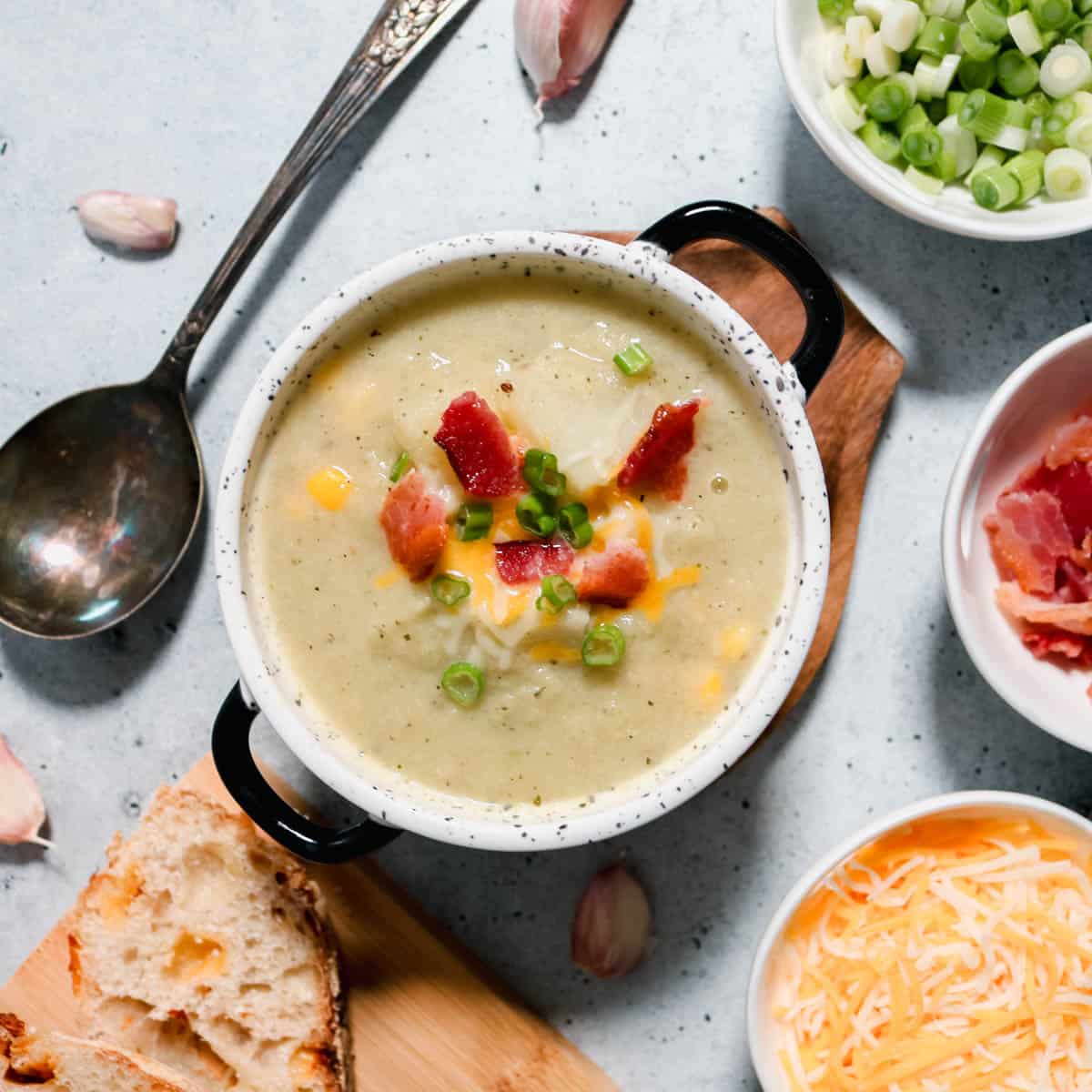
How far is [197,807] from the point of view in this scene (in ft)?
7.75

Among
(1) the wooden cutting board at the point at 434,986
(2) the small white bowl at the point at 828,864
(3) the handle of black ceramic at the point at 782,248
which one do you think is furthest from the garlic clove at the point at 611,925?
(3) the handle of black ceramic at the point at 782,248

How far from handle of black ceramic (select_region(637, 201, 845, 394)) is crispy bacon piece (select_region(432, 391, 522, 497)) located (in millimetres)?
375

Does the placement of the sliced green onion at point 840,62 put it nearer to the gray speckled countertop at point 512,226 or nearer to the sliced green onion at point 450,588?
the gray speckled countertop at point 512,226

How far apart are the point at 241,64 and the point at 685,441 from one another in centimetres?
121

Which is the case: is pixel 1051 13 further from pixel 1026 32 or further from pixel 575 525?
pixel 575 525

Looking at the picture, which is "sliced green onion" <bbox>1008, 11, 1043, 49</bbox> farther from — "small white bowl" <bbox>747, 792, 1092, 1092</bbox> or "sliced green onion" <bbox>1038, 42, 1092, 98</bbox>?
"small white bowl" <bbox>747, 792, 1092, 1092</bbox>

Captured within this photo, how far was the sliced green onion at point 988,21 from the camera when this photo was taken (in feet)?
7.45

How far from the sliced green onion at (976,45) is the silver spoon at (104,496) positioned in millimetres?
898

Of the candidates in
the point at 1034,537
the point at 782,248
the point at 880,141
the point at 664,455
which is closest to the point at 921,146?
the point at 880,141

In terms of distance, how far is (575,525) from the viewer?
1892 millimetres

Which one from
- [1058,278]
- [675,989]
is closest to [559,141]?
[1058,278]

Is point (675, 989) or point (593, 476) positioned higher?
point (593, 476)

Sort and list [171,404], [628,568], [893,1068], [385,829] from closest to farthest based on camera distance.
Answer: [628,568] → [385,829] → [893,1068] → [171,404]

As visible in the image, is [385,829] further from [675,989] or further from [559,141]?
[559,141]
